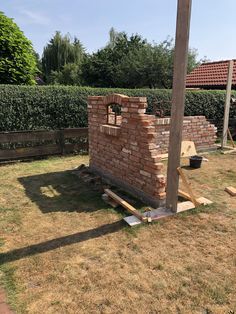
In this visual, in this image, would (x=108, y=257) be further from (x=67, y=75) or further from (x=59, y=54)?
(x=59, y=54)

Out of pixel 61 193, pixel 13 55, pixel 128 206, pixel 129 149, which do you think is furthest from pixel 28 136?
pixel 128 206

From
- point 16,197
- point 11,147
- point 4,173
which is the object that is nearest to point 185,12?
point 16,197

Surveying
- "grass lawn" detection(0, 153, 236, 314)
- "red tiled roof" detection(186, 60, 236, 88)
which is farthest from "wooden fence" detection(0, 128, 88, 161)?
"red tiled roof" detection(186, 60, 236, 88)

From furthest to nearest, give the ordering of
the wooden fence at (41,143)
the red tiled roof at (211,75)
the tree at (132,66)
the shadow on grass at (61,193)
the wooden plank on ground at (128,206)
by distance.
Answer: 1. the tree at (132,66)
2. the red tiled roof at (211,75)
3. the wooden fence at (41,143)
4. the shadow on grass at (61,193)
5. the wooden plank on ground at (128,206)

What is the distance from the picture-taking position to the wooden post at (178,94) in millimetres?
3836

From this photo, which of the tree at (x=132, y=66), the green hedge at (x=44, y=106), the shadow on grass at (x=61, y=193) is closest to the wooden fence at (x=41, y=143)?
the green hedge at (x=44, y=106)

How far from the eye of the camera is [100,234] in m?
3.86

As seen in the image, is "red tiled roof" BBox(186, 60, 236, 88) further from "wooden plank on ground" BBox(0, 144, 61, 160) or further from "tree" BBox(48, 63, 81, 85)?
"tree" BBox(48, 63, 81, 85)

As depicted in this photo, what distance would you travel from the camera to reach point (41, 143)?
8297 millimetres

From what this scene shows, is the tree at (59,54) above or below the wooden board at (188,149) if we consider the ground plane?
above

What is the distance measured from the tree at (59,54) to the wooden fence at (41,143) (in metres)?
28.3

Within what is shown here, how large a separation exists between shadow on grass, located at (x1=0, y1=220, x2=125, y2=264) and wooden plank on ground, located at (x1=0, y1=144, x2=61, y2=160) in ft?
15.2

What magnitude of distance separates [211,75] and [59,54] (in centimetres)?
2533

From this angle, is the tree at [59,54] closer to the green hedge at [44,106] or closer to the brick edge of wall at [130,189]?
the green hedge at [44,106]
